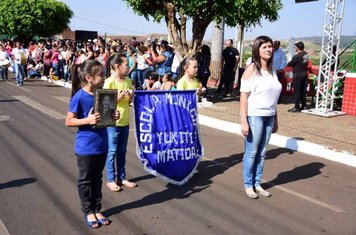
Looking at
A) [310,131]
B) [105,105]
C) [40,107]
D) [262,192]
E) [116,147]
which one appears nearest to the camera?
[105,105]

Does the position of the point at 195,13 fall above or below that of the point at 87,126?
above

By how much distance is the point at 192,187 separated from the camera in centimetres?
524

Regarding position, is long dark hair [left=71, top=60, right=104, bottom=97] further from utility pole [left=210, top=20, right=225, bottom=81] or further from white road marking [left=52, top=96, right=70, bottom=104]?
utility pole [left=210, top=20, right=225, bottom=81]

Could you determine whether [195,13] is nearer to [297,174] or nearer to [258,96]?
[297,174]

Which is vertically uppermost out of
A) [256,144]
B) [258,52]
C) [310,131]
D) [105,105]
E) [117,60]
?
[258,52]

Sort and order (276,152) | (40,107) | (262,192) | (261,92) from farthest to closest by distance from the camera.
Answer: (40,107), (276,152), (262,192), (261,92)

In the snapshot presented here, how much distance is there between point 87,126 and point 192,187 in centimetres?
208

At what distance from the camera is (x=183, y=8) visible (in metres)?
11.2

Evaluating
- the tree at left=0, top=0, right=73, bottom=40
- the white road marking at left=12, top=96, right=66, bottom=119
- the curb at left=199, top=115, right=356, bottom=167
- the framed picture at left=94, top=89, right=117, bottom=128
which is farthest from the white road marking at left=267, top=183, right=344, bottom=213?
the tree at left=0, top=0, right=73, bottom=40

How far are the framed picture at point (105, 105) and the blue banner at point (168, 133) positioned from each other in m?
1.26

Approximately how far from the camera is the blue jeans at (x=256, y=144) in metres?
4.71

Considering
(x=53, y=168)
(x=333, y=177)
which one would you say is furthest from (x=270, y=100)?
(x=53, y=168)

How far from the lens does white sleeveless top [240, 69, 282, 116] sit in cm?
462

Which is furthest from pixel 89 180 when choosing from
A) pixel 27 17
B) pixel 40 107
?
pixel 27 17
